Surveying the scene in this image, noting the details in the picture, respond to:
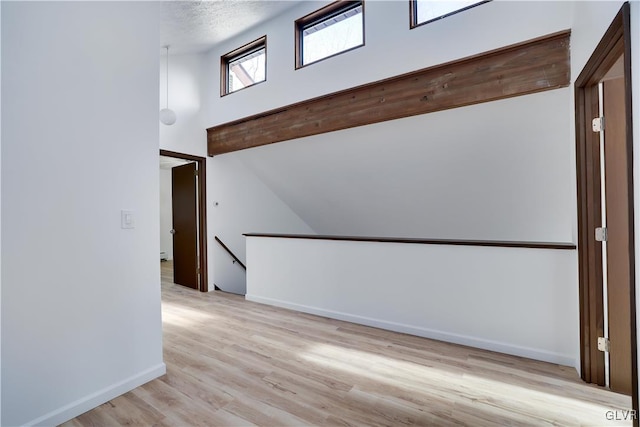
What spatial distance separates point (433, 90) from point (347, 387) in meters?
2.53

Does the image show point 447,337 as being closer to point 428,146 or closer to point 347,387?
point 347,387

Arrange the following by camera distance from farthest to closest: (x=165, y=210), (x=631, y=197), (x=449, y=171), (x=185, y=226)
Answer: (x=165, y=210)
(x=185, y=226)
(x=449, y=171)
(x=631, y=197)

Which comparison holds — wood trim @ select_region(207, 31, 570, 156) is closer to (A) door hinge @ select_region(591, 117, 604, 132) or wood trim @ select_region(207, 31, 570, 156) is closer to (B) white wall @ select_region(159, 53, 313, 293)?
(A) door hinge @ select_region(591, 117, 604, 132)

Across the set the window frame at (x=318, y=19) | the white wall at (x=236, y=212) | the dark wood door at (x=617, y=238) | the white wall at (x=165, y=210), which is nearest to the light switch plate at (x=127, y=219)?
the window frame at (x=318, y=19)

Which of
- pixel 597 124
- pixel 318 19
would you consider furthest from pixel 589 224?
pixel 318 19

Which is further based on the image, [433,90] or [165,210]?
[165,210]

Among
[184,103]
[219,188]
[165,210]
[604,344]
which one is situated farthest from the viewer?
[165,210]

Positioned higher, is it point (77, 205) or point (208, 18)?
point (208, 18)

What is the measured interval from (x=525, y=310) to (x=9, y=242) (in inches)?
132

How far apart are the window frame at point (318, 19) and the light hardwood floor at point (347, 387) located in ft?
9.82

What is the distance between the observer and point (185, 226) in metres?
5.07

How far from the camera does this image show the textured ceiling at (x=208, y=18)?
3316 mm

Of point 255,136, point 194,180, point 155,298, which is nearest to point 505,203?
point 255,136

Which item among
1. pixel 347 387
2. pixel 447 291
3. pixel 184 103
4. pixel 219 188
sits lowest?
pixel 347 387
